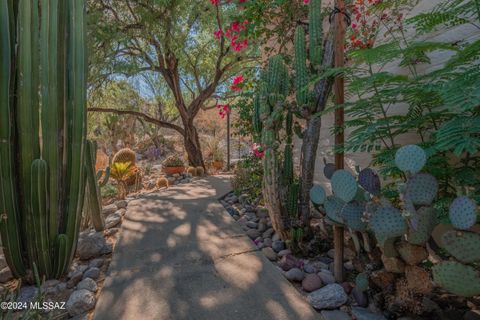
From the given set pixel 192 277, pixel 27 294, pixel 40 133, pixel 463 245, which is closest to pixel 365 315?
pixel 463 245

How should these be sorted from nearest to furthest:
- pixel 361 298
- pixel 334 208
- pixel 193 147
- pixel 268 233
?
pixel 361 298, pixel 334 208, pixel 268 233, pixel 193 147

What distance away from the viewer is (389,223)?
1.53 m

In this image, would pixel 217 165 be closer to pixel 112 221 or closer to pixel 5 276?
pixel 112 221

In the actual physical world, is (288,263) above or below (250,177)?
below

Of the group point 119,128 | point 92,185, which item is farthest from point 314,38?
point 119,128

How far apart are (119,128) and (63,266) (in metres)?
11.7

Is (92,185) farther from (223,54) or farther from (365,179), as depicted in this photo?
(223,54)

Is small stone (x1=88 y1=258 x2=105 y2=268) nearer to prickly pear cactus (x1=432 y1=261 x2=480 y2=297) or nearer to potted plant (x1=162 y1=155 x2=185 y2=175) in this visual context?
prickly pear cactus (x1=432 y1=261 x2=480 y2=297)

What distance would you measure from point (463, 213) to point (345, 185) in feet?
2.16

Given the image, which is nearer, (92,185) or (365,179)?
(365,179)

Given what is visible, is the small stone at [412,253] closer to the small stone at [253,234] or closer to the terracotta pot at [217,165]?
the small stone at [253,234]

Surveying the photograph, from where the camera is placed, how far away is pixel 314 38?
2809 millimetres

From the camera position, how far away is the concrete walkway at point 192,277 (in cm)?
193

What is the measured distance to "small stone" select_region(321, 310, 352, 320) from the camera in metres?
1.84
